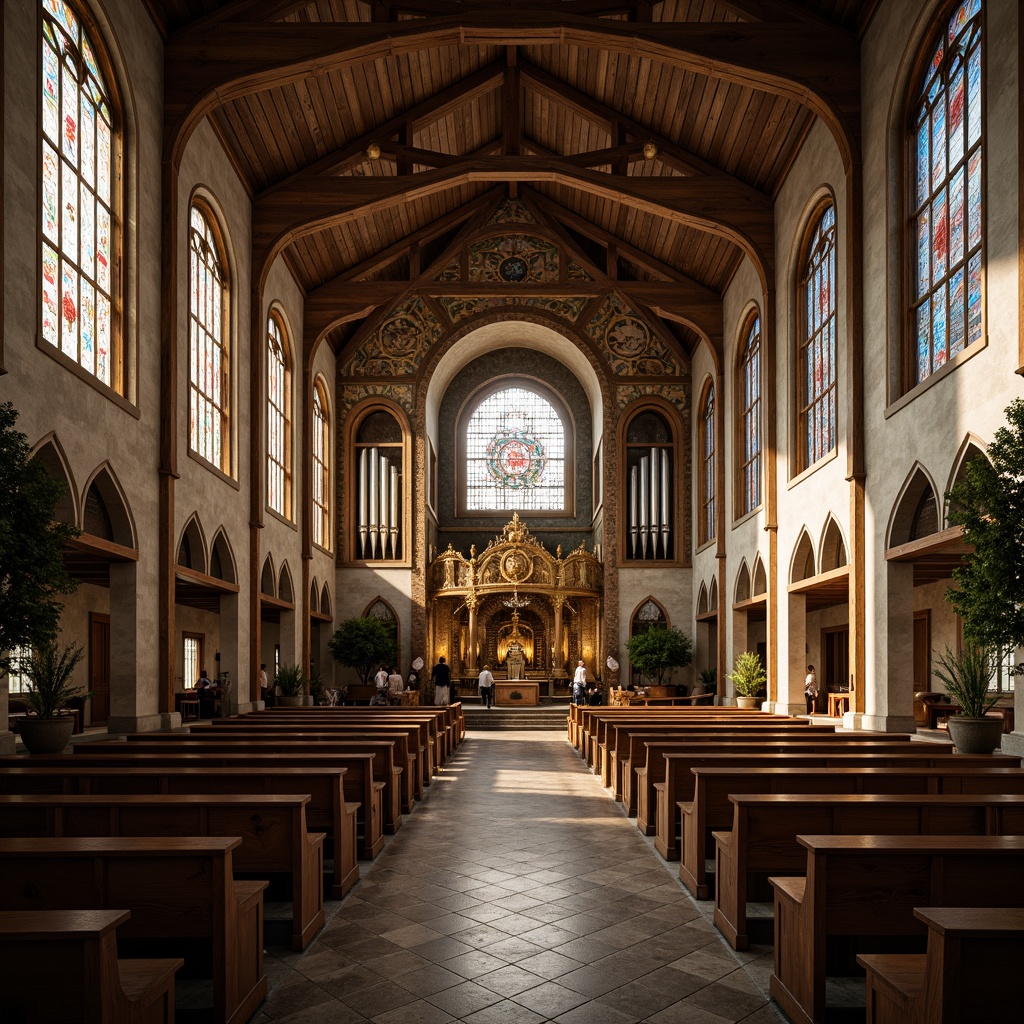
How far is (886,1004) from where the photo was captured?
3594mm

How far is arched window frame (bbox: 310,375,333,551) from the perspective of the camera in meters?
24.9

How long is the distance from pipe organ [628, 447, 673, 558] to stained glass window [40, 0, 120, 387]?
16.7 m

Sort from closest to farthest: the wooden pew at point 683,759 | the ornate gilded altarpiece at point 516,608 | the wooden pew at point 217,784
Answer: the wooden pew at point 217,784 → the wooden pew at point 683,759 → the ornate gilded altarpiece at point 516,608

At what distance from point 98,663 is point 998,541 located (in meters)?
16.0

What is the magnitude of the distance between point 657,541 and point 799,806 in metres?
21.6

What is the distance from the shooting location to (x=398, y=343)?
89.1ft

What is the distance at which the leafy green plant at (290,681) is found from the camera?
20.4 metres

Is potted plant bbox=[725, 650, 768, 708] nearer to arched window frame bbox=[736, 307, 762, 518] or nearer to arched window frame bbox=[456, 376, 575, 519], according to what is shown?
arched window frame bbox=[736, 307, 762, 518]

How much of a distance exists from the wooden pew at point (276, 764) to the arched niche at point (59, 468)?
301 centimetres

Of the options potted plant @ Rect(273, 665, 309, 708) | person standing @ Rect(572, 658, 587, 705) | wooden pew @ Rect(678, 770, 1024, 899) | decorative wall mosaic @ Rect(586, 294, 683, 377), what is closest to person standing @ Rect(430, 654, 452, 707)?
person standing @ Rect(572, 658, 587, 705)

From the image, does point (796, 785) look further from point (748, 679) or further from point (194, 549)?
point (748, 679)

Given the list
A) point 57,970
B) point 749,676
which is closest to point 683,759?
point 57,970

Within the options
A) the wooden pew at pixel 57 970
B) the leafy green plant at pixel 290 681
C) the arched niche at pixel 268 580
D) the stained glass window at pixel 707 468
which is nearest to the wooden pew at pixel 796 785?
the wooden pew at pixel 57 970

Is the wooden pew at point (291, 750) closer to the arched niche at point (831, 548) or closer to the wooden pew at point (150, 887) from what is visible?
the wooden pew at point (150, 887)
